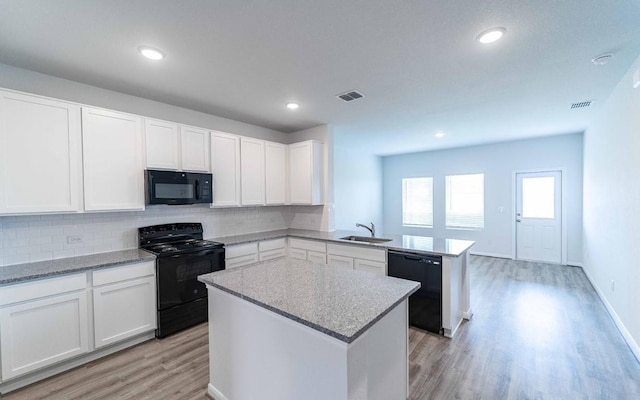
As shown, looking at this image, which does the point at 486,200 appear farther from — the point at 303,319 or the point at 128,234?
the point at 128,234

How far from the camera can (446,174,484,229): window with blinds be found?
21.2 ft

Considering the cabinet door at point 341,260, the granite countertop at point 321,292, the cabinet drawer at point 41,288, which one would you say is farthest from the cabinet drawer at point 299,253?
the cabinet drawer at point 41,288

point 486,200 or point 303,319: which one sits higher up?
point 486,200

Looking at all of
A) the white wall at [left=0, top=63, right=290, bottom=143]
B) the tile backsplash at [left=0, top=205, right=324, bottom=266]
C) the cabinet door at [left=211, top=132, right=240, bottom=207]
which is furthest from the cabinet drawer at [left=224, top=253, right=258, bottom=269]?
the white wall at [left=0, top=63, right=290, bottom=143]

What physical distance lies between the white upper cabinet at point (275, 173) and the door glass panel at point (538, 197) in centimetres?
520

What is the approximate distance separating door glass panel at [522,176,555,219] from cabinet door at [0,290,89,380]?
744 cm

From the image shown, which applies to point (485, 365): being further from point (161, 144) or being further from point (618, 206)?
point (161, 144)

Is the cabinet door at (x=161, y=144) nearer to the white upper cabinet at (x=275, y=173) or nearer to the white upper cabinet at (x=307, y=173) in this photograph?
the white upper cabinet at (x=275, y=173)

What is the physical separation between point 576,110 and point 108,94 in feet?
19.4

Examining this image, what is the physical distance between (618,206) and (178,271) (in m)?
4.75

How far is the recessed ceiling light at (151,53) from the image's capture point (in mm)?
2108

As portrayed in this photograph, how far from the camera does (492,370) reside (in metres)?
2.27

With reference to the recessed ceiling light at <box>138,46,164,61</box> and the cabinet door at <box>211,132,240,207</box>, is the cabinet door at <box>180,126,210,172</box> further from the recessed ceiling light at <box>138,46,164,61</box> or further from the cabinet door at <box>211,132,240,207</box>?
the recessed ceiling light at <box>138,46,164,61</box>

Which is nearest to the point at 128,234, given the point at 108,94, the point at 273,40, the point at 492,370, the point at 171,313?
the point at 171,313
